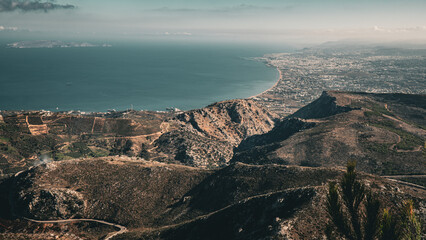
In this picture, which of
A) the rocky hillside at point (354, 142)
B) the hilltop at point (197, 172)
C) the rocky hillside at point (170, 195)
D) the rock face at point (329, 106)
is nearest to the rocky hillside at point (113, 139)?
the hilltop at point (197, 172)

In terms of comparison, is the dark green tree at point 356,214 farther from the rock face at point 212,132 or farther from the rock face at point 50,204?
the rock face at point 212,132

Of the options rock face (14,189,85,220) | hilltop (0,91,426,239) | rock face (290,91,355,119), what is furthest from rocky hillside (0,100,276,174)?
rock face (14,189,85,220)

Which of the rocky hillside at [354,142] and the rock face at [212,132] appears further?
the rock face at [212,132]

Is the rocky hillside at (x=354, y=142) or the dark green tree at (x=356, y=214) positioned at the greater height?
the dark green tree at (x=356, y=214)

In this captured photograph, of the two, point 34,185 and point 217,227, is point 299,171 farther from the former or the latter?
point 34,185

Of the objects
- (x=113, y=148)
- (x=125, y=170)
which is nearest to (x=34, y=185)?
(x=125, y=170)

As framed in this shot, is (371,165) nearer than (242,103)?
Yes

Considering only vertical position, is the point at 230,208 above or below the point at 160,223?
above

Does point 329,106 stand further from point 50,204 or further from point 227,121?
point 50,204
